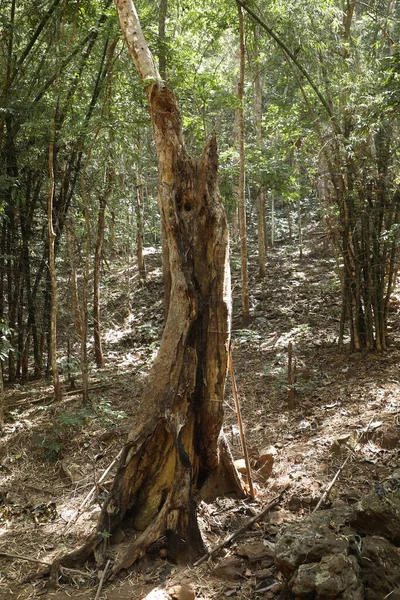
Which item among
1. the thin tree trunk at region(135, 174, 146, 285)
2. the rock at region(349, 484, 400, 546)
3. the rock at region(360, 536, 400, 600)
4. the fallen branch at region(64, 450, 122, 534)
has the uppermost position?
the thin tree trunk at region(135, 174, 146, 285)

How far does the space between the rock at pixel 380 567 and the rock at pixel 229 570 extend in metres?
0.87

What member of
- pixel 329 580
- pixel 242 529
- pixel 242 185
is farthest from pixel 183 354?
pixel 242 185

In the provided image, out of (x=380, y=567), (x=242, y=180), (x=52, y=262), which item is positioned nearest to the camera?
(x=380, y=567)

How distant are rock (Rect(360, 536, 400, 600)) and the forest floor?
22.1 inches

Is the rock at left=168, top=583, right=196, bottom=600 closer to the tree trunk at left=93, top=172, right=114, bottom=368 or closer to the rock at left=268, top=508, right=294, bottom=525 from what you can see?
the rock at left=268, top=508, right=294, bottom=525

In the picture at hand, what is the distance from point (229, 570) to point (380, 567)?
101 centimetres

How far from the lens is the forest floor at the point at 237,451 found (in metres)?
3.17

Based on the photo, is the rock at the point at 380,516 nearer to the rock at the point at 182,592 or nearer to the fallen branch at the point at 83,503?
the rock at the point at 182,592

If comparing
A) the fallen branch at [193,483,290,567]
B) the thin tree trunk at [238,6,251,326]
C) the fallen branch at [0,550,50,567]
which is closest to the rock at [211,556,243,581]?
the fallen branch at [193,483,290,567]

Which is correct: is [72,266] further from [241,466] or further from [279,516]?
[279,516]

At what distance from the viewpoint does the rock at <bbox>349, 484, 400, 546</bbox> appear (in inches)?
114

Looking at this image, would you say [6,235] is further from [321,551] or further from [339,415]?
[321,551]

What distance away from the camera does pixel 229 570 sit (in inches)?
124

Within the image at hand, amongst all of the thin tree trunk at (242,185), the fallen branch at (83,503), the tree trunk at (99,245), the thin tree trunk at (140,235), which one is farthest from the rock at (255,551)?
the thin tree trunk at (140,235)
